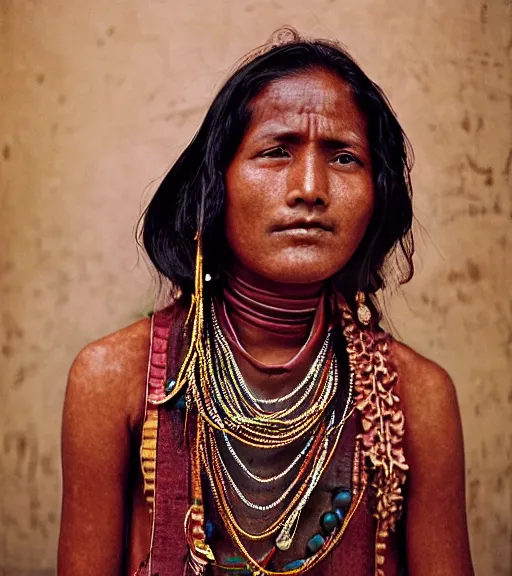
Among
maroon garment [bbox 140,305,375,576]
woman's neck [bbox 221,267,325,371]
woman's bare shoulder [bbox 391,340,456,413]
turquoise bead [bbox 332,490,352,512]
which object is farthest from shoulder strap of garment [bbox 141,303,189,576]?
woman's bare shoulder [bbox 391,340,456,413]

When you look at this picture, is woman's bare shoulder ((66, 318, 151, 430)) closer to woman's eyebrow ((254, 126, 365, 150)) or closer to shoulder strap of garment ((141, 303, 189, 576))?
shoulder strap of garment ((141, 303, 189, 576))

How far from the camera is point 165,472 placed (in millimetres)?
1373

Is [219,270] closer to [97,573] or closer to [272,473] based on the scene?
[272,473]

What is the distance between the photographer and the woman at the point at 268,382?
4.41ft

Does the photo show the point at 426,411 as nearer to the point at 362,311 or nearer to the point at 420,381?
the point at 420,381

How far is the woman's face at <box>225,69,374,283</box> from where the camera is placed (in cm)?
132

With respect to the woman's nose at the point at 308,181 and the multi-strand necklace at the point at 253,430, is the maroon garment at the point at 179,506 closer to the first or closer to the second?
the multi-strand necklace at the point at 253,430

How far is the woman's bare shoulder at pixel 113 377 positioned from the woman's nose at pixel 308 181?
351 millimetres

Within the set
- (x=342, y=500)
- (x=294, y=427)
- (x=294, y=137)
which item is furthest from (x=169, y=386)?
(x=294, y=137)

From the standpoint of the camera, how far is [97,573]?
1.40m

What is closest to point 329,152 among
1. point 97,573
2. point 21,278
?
point 21,278

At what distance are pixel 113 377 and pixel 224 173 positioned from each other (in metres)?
0.36

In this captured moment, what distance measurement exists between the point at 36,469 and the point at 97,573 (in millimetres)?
268

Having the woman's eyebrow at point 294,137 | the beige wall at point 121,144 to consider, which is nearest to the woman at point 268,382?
the woman's eyebrow at point 294,137
